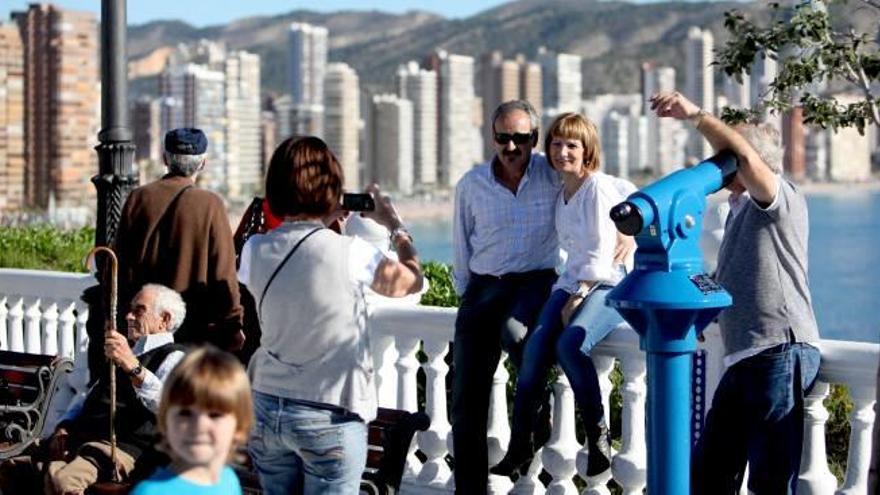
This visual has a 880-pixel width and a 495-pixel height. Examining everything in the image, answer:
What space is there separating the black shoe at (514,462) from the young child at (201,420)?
1934mm

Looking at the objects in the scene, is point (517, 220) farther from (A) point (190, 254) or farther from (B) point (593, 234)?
(A) point (190, 254)

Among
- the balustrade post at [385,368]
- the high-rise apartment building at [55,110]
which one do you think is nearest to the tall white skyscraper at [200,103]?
the high-rise apartment building at [55,110]

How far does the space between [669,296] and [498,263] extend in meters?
1.45

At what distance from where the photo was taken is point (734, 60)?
7.60m

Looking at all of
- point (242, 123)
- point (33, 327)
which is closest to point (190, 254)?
point (33, 327)

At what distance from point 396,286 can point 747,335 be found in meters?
0.97

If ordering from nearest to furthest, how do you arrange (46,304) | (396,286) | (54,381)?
(396,286), (54,381), (46,304)

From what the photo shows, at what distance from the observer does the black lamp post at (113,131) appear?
21.0 ft

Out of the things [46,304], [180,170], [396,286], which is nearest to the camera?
[396,286]

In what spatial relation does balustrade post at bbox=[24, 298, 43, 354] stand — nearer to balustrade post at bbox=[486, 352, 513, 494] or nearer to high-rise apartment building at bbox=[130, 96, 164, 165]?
balustrade post at bbox=[486, 352, 513, 494]

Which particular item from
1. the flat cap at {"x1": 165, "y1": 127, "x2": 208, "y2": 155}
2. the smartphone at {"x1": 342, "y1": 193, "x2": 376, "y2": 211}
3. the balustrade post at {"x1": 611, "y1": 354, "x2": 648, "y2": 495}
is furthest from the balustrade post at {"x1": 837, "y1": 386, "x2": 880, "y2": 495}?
the flat cap at {"x1": 165, "y1": 127, "x2": 208, "y2": 155}

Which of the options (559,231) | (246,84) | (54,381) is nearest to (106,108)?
(54,381)

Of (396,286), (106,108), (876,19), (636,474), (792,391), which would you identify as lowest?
(636,474)

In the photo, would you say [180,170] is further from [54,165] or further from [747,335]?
[54,165]
